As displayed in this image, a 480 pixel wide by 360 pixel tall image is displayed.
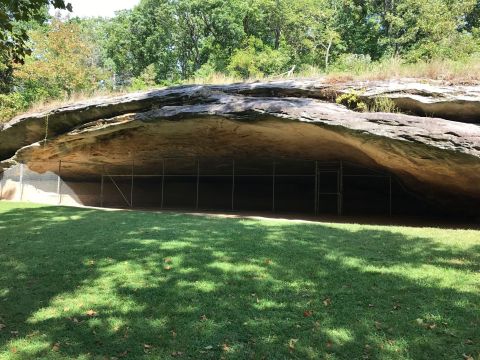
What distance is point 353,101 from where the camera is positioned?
10742 millimetres

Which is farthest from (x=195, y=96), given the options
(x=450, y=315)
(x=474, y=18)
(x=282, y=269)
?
(x=474, y=18)

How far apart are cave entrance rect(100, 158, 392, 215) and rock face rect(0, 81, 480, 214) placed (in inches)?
61.2

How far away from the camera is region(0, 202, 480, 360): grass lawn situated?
3791mm

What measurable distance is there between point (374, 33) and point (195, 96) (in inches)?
960

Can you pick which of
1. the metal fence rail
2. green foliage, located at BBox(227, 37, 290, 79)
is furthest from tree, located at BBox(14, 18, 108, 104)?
green foliage, located at BBox(227, 37, 290, 79)

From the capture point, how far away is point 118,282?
5.55 m

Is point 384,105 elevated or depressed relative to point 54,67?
depressed

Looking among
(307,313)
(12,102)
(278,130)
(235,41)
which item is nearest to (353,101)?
(278,130)

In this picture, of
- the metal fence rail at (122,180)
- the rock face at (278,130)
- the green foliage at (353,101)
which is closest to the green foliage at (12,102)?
the metal fence rail at (122,180)

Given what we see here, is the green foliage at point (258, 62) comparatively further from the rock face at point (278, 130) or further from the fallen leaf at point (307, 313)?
the fallen leaf at point (307, 313)

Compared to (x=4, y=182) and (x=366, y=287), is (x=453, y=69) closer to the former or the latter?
(x=366, y=287)

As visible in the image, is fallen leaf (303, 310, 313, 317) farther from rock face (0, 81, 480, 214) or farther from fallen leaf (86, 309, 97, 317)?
rock face (0, 81, 480, 214)

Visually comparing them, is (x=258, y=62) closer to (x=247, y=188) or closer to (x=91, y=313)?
(x=247, y=188)

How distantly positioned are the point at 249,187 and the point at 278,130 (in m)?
8.86
